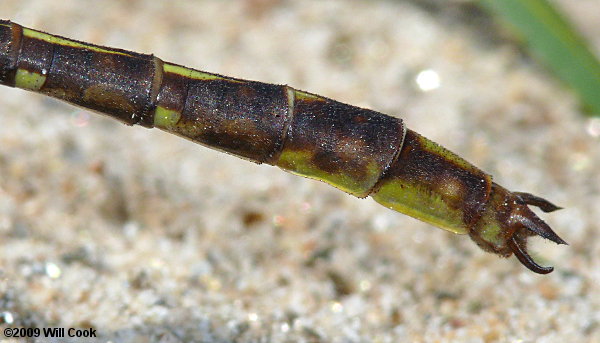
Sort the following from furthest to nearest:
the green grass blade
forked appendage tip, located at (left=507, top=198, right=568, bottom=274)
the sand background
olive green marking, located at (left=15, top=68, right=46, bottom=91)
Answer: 1. the green grass blade
2. the sand background
3. forked appendage tip, located at (left=507, top=198, right=568, bottom=274)
4. olive green marking, located at (left=15, top=68, right=46, bottom=91)

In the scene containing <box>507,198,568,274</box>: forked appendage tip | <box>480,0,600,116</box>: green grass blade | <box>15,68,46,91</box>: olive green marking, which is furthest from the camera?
<box>480,0,600,116</box>: green grass blade

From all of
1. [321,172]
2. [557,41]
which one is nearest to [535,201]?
[321,172]

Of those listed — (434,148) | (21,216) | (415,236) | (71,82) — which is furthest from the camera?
(415,236)

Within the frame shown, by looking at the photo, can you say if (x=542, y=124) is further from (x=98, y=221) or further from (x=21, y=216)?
(x=21, y=216)

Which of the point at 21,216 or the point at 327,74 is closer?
the point at 21,216

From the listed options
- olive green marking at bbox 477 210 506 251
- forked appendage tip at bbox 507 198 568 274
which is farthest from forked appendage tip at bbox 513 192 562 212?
olive green marking at bbox 477 210 506 251

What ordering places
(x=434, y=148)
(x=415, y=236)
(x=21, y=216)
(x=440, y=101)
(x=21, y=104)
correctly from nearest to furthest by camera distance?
(x=434, y=148)
(x=21, y=216)
(x=415, y=236)
(x=21, y=104)
(x=440, y=101)

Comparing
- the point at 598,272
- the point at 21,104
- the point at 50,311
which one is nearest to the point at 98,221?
the point at 50,311

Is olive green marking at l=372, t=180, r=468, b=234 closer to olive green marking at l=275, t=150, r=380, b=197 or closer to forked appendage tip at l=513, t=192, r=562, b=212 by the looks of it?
olive green marking at l=275, t=150, r=380, b=197
